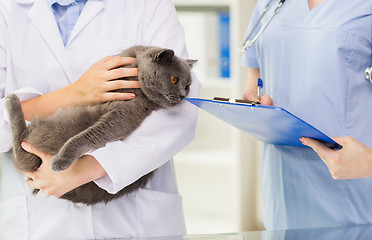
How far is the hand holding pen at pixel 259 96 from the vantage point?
3.85 ft

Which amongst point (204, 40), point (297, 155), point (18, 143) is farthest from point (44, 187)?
point (204, 40)

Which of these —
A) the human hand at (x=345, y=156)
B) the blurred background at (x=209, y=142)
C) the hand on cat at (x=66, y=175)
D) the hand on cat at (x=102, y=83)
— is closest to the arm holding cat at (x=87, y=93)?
the hand on cat at (x=102, y=83)

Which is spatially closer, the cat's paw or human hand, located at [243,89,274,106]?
the cat's paw

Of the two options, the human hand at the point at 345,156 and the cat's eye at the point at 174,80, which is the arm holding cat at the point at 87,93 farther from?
the human hand at the point at 345,156

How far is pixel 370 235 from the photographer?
101 centimetres

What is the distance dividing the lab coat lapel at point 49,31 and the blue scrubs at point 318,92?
606 millimetres

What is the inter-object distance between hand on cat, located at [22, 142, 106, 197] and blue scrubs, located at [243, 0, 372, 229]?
0.60 meters

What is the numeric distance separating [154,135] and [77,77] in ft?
0.92

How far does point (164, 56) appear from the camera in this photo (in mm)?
1068

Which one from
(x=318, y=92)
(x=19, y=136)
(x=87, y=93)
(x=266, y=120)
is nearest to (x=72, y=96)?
(x=87, y=93)

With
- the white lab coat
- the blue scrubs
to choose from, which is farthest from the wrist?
the blue scrubs

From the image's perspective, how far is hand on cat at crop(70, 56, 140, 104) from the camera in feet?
3.51

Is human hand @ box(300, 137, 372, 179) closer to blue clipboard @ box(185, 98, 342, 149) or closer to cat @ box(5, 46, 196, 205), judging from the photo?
blue clipboard @ box(185, 98, 342, 149)

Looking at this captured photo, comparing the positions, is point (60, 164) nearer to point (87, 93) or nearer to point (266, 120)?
point (87, 93)
